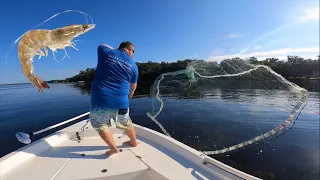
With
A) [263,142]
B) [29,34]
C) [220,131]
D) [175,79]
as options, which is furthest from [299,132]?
[29,34]

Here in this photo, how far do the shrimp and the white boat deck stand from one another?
1340 millimetres

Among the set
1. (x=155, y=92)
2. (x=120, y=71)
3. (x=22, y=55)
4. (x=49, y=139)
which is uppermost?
(x=22, y=55)

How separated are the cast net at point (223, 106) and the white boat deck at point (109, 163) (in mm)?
1883

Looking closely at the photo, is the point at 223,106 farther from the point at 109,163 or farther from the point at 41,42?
the point at 41,42

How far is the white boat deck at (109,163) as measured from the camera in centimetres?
302

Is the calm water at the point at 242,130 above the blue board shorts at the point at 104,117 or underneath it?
underneath

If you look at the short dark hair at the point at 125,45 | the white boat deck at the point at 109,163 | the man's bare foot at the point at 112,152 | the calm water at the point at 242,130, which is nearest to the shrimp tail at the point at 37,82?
the white boat deck at the point at 109,163

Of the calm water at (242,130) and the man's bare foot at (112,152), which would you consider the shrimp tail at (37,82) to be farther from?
the calm water at (242,130)

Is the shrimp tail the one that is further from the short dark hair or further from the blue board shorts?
the short dark hair

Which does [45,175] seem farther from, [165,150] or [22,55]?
[22,55]

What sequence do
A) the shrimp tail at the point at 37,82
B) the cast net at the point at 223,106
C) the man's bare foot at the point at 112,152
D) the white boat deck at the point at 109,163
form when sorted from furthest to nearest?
the cast net at the point at 223,106 < the shrimp tail at the point at 37,82 < the man's bare foot at the point at 112,152 < the white boat deck at the point at 109,163

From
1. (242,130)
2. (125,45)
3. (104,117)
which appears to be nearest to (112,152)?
(104,117)

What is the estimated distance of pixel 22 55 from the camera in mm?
4516

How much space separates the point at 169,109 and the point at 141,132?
9149mm
